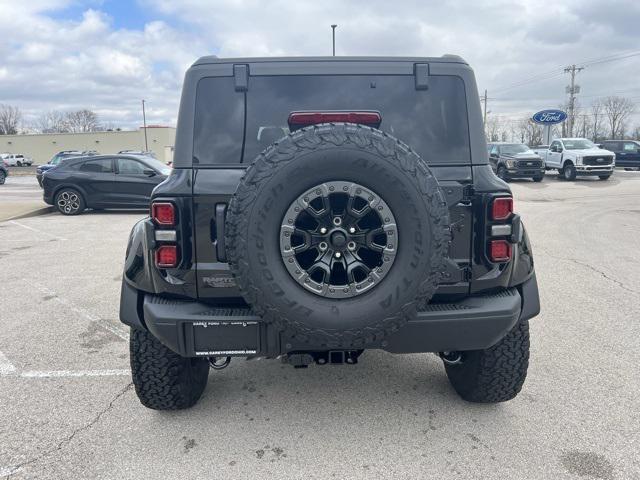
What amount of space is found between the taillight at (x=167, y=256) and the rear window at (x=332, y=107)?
22.1 inches

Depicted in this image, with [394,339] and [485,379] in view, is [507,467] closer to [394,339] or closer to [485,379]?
[485,379]

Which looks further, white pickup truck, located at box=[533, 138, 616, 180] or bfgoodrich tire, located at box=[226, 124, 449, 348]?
white pickup truck, located at box=[533, 138, 616, 180]

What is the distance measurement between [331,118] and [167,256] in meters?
1.09

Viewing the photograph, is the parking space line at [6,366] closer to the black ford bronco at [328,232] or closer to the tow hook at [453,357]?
the black ford bronco at [328,232]

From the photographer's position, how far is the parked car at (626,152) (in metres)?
28.2

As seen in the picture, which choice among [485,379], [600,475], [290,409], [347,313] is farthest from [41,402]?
[600,475]

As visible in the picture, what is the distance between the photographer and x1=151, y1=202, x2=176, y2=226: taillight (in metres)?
2.32

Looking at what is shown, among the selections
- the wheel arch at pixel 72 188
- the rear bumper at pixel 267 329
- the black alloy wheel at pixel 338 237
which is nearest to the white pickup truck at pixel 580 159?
the wheel arch at pixel 72 188

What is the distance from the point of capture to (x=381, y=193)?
206cm

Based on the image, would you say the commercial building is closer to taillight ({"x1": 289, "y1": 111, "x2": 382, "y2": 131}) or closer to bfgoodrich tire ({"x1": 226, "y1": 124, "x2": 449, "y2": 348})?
taillight ({"x1": 289, "y1": 111, "x2": 382, "y2": 131})

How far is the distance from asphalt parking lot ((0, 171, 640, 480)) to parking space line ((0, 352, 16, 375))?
0.06ft

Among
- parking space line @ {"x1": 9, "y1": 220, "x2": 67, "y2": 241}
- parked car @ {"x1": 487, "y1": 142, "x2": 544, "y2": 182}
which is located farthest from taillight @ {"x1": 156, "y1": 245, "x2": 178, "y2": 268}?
parked car @ {"x1": 487, "y1": 142, "x2": 544, "y2": 182}

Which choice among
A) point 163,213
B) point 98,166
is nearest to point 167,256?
point 163,213

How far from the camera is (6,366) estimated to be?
11.7ft
